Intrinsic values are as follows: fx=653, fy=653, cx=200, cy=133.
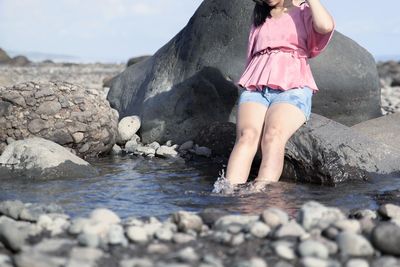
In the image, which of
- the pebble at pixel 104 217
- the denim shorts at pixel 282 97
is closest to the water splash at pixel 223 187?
the denim shorts at pixel 282 97

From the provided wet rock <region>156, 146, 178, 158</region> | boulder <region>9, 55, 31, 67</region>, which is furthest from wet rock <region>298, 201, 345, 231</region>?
boulder <region>9, 55, 31, 67</region>

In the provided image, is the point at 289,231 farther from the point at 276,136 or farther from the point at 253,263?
the point at 276,136

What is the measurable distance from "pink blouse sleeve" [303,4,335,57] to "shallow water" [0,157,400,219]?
1.30m

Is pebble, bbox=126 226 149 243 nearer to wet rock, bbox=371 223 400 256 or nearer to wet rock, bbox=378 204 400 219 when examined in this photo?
wet rock, bbox=371 223 400 256

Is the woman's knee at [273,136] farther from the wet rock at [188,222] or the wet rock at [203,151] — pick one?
the wet rock at [188,222]

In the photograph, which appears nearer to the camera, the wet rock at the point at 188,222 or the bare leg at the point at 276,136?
the wet rock at the point at 188,222

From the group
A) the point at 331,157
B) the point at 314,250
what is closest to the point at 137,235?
the point at 314,250

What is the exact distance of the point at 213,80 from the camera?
302 inches

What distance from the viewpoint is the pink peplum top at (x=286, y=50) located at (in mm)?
5977

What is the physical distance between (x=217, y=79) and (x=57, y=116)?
6.21 ft

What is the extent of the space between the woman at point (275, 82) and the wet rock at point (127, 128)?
2.33 m

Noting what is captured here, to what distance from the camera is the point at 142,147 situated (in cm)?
780

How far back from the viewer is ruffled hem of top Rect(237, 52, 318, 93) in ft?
19.5

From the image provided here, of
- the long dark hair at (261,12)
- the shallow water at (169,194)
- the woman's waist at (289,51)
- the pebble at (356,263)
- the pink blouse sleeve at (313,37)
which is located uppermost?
the long dark hair at (261,12)
